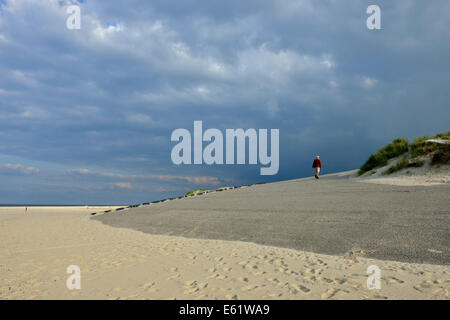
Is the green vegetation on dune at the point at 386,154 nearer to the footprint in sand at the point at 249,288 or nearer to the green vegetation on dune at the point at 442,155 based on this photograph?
the green vegetation on dune at the point at 442,155

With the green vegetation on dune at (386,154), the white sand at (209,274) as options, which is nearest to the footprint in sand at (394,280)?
the white sand at (209,274)

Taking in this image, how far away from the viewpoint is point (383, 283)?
5234 mm

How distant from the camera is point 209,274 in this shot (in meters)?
6.24

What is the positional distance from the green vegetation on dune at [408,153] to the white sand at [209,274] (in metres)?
13.2

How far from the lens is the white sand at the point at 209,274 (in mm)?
5039

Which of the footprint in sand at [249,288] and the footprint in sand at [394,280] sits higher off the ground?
the footprint in sand at [394,280]

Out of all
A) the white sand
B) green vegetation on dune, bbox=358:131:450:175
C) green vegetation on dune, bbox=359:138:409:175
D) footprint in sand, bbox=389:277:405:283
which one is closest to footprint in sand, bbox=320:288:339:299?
the white sand

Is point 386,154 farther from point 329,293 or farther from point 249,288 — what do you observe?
point 249,288

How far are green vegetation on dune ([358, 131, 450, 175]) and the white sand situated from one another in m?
13.2

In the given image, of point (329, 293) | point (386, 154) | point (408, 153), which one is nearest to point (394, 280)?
point (329, 293)
